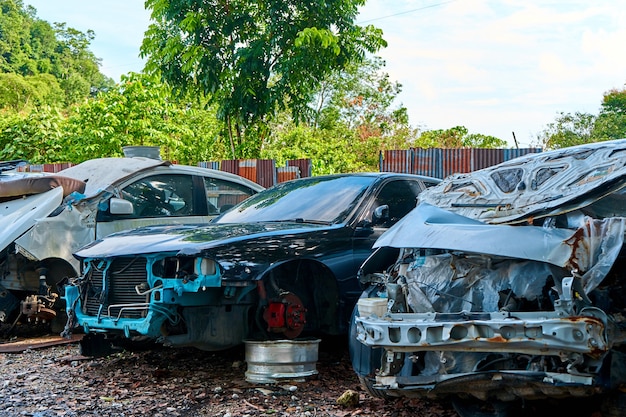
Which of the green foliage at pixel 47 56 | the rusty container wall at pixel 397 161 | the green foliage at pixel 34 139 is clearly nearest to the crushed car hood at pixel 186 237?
the rusty container wall at pixel 397 161

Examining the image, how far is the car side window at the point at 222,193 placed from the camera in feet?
27.7

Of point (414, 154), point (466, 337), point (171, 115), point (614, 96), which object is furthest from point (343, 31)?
point (614, 96)

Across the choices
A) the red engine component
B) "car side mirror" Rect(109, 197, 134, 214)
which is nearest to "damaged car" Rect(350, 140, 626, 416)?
the red engine component

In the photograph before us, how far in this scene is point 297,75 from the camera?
13.4 m

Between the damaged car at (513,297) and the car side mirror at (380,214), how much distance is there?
1381 mm

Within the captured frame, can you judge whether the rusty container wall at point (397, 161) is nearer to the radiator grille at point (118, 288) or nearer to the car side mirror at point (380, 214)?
the car side mirror at point (380, 214)

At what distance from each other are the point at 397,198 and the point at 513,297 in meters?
2.87

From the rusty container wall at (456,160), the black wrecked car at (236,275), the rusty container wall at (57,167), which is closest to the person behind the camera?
the black wrecked car at (236,275)

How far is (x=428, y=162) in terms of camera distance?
960 cm

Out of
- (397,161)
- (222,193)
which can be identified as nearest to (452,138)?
(397,161)

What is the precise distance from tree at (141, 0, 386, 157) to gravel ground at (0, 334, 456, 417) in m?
7.62

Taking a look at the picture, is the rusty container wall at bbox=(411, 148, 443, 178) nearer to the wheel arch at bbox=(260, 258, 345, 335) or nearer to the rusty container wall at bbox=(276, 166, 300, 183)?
the rusty container wall at bbox=(276, 166, 300, 183)

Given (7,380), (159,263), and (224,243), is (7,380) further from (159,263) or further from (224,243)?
(224,243)

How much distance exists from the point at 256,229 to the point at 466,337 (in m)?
2.55
